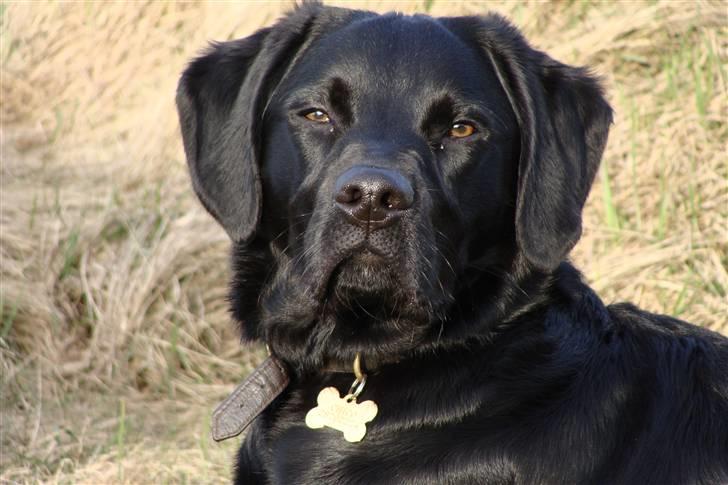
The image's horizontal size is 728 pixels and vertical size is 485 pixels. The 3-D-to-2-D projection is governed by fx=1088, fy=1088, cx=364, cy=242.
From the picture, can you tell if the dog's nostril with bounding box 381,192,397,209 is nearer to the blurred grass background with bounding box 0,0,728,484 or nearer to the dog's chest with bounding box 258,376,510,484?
the dog's chest with bounding box 258,376,510,484

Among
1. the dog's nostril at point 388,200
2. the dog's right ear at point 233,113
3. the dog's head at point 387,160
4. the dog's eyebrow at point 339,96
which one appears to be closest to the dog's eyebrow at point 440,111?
the dog's head at point 387,160

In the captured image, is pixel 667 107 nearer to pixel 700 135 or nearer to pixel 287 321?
pixel 700 135

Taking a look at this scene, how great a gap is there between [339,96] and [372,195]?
1.55 feet

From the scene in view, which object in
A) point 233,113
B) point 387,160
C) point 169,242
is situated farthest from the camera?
point 169,242

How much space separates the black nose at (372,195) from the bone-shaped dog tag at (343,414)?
528 mm

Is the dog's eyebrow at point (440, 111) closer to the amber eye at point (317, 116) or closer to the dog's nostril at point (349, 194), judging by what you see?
the amber eye at point (317, 116)

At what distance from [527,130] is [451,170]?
30 cm

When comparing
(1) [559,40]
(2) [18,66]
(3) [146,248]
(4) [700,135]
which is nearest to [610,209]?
(4) [700,135]

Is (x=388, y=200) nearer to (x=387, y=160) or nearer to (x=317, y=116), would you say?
(x=387, y=160)

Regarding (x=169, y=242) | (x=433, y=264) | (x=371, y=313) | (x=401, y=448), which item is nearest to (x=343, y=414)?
(x=401, y=448)

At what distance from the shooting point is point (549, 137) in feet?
10.8

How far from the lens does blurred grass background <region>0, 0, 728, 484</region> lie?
213 inches

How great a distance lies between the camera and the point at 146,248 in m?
6.17

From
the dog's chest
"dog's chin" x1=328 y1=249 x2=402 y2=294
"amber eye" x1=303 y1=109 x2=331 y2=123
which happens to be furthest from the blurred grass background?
"amber eye" x1=303 y1=109 x2=331 y2=123
